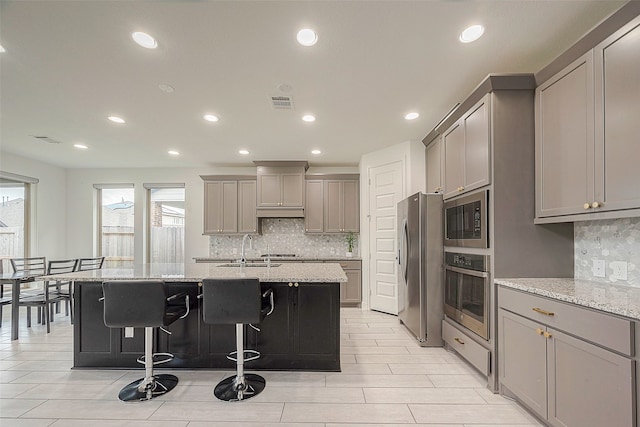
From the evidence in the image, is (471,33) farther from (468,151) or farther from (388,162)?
(388,162)

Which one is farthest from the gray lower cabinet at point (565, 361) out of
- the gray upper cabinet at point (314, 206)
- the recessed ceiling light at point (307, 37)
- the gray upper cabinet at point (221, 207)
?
the gray upper cabinet at point (221, 207)

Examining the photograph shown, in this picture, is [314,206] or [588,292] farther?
[314,206]

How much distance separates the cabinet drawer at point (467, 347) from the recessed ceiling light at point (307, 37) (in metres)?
2.69

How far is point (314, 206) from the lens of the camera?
214 inches

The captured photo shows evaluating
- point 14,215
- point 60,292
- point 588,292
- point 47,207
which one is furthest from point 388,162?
point 14,215

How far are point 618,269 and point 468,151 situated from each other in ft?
4.39

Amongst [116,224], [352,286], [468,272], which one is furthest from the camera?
[116,224]

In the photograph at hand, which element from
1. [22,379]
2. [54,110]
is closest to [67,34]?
[54,110]

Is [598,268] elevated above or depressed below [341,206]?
below

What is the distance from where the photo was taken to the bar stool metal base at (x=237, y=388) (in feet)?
7.36

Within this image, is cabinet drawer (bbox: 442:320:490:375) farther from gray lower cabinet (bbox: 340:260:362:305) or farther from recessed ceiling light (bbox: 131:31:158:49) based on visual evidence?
recessed ceiling light (bbox: 131:31:158:49)

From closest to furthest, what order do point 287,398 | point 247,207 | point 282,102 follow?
point 287,398 < point 282,102 < point 247,207

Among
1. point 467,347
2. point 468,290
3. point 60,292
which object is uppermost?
point 468,290

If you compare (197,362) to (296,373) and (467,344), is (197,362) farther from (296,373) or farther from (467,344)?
(467,344)
